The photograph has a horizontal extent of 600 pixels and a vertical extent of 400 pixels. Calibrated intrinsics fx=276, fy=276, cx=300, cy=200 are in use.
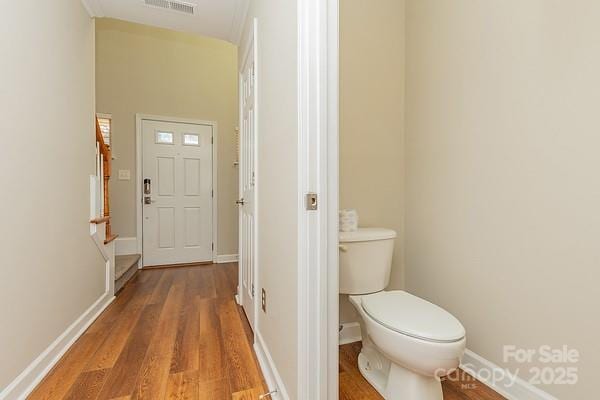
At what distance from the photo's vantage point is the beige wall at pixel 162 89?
139 inches

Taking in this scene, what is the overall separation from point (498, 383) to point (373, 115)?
156 centimetres

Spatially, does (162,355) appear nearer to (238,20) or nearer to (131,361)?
(131,361)

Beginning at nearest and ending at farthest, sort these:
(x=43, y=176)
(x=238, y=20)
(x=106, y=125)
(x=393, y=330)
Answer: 1. (x=393, y=330)
2. (x=43, y=176)
3. (x=238, y=20)
4. (x=106, y=125)

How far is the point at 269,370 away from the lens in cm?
136

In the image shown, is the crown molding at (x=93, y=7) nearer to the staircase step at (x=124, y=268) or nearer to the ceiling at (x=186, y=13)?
the ceiling at (x=186, y=13)

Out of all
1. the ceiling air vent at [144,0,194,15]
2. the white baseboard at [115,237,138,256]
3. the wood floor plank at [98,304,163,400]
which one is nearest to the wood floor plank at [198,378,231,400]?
the wood floor plank at [98,304,163,400]

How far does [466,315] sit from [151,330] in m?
1.97

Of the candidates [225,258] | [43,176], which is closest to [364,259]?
[43,176]

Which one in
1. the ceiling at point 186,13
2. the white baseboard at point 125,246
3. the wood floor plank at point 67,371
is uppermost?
the ceiling at point 186,13

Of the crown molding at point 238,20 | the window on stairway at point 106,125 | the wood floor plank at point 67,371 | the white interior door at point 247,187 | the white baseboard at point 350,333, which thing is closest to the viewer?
the wood floor plank at point 67,371

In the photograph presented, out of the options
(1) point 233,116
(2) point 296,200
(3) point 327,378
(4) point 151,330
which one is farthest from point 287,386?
(1) point 233,116

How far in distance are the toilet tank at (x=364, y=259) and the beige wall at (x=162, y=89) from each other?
2.78 meters

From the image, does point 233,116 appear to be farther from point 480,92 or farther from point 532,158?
point 532,158

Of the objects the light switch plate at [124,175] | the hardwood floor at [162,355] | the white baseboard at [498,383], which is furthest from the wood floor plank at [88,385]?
the light switch plate at [124,175]
